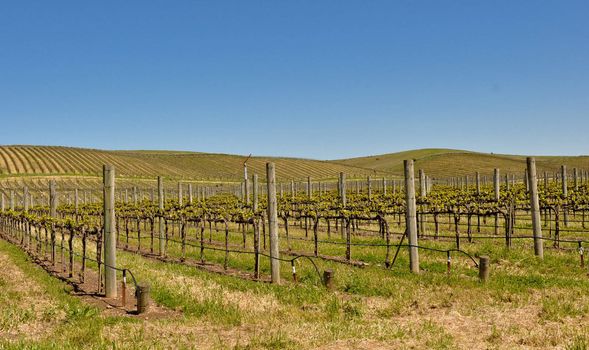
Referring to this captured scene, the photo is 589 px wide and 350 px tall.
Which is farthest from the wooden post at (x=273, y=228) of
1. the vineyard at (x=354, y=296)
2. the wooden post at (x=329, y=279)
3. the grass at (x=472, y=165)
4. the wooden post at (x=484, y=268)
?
the grass at (x=472, y=165)

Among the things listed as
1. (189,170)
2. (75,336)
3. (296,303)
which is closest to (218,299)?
(296,303)

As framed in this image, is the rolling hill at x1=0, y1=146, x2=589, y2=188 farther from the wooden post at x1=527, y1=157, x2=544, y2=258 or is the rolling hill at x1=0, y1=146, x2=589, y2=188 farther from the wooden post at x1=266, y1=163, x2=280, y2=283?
the wooden post at x1=527, y1=157, x2=544, y2=258

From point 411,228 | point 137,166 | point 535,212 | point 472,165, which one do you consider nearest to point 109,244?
point 411,228

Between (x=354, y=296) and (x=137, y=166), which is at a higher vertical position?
(x=137, y=166)

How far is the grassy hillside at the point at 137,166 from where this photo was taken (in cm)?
8400

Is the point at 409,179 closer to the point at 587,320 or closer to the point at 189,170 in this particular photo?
the point at 587,320

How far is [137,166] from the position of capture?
101438 millimetres

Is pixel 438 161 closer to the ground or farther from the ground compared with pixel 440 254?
farther from the ground

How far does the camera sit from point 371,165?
16075cm

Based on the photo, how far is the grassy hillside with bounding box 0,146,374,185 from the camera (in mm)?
84000

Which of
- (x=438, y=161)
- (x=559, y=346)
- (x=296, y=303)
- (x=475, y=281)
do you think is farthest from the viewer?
(x=438, y=161)

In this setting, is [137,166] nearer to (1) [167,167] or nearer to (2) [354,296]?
(1) [167,167]

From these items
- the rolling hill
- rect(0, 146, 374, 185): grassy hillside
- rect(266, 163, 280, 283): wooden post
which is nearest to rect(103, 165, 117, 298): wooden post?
rect(266, 163, 280, 283): wooden post

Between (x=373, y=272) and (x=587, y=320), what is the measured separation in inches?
277
